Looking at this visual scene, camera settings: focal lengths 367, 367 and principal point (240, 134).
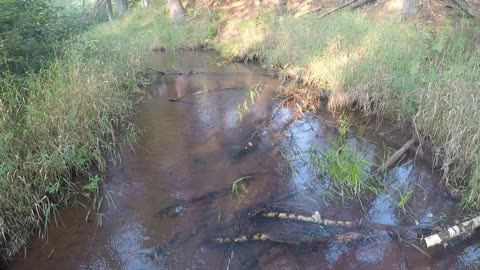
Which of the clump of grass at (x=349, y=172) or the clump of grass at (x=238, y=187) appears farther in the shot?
the clump of grass at (x=238, y=187)

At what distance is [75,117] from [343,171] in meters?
3.67

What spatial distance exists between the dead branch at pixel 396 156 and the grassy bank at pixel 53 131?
3.60 meters

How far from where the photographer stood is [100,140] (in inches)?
206

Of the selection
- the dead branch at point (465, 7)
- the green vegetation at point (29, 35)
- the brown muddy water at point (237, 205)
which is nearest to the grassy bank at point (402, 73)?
the brown muddy water at point (237, 205)

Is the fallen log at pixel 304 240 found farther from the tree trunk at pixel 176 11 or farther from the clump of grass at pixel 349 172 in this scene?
the tree trunk at pixel 176 11

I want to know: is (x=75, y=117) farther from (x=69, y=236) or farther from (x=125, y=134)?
(x=69, y=236)

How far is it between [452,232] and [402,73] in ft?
10.3

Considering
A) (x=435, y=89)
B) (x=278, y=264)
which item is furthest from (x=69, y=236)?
(x=435, y=89)

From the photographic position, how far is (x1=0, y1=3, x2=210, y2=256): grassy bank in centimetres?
380

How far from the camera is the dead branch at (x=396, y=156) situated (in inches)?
183

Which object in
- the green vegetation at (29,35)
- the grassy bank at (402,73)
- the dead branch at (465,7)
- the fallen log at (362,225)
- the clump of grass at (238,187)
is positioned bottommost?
the fallen log at (362,225)

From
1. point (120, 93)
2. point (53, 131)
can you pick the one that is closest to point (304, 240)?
point (53, 131)

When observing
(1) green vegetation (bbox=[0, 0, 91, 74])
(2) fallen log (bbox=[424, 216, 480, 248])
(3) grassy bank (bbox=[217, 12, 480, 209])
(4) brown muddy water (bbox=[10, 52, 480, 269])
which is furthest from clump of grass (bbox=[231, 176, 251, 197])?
A: (1) green vegetation (bbox=[0, 0, 91, 74])

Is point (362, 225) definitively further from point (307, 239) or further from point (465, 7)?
point (465, 7)
